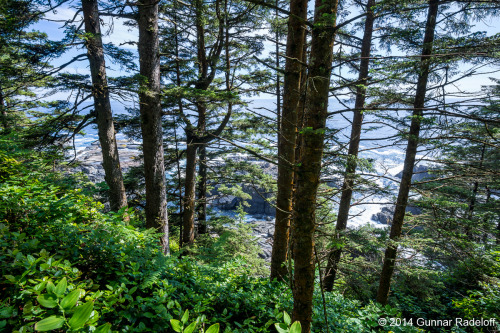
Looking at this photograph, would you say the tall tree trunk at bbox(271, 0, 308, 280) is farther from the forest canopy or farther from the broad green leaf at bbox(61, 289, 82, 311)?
the broad green leaf at bbox(61, 289, 82, 311)

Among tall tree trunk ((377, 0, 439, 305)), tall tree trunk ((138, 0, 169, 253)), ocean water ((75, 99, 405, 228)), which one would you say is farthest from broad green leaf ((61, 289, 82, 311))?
tall tree trunk ((377, 0, 439, 305))

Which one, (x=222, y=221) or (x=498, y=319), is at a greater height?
(x=498, y=319)

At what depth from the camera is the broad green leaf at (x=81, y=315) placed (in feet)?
2.86

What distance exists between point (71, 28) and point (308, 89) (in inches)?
203

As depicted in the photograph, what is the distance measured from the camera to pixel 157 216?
16.9ft

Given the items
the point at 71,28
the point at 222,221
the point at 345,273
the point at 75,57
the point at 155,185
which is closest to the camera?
the point at 71,28

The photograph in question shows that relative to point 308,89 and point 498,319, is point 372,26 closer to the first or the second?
point 308,89

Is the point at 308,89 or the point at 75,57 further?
the point at 75,57

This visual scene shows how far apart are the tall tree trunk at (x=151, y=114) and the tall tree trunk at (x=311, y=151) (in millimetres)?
3723

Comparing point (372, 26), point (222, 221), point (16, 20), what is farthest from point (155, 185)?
point (372, 26)

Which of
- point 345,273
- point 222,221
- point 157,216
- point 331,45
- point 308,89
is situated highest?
point 331,45

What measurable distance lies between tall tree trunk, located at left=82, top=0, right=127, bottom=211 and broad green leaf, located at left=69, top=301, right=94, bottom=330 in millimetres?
4980

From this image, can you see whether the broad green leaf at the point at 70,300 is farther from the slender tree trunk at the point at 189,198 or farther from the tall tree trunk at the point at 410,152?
the slender tree trunk at the point at 189,198

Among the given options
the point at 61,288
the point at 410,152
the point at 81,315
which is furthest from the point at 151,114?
the point at 410,152
